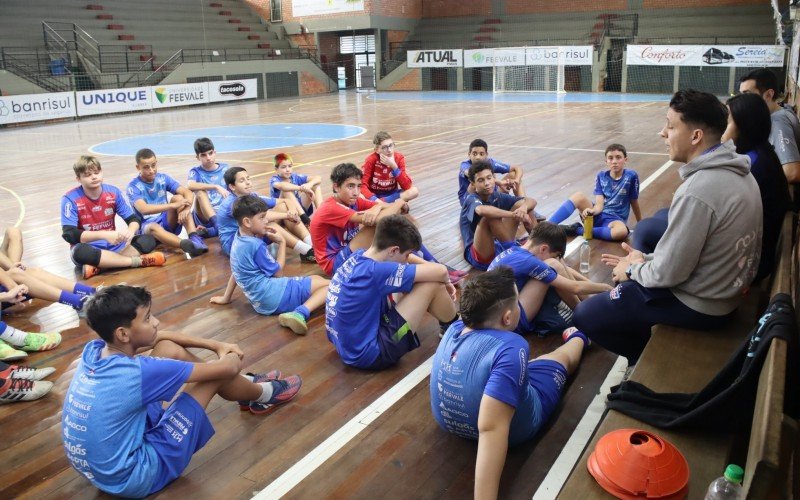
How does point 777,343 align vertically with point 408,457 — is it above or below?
above

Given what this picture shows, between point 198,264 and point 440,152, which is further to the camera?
point 440,152

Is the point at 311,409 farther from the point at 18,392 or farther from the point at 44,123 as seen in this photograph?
the point at 44,123

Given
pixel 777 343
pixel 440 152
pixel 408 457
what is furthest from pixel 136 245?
pixel 440 152

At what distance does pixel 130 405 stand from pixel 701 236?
2.61 m

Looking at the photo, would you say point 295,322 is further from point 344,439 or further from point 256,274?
point 344,439

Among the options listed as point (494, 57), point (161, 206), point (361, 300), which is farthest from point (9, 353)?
point (494, 57)

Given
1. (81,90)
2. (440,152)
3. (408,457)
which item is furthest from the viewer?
(81,90)

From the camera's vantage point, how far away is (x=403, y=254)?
3.90m

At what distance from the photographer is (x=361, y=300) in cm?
384

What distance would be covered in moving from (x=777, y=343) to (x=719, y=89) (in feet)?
83.8

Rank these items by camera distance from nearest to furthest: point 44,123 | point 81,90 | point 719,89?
point 44,123 < point 81,90 < point 719,89

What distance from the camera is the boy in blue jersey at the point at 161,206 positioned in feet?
23.2

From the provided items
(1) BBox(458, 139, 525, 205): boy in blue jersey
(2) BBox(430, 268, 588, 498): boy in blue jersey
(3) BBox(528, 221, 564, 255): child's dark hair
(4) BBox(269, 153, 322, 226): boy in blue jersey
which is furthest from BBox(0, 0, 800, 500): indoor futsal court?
(4) BBox(269, 153, 322, 226): boy in blue jersey

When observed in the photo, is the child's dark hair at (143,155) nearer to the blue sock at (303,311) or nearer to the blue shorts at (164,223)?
the blue shorts at (164,223)
